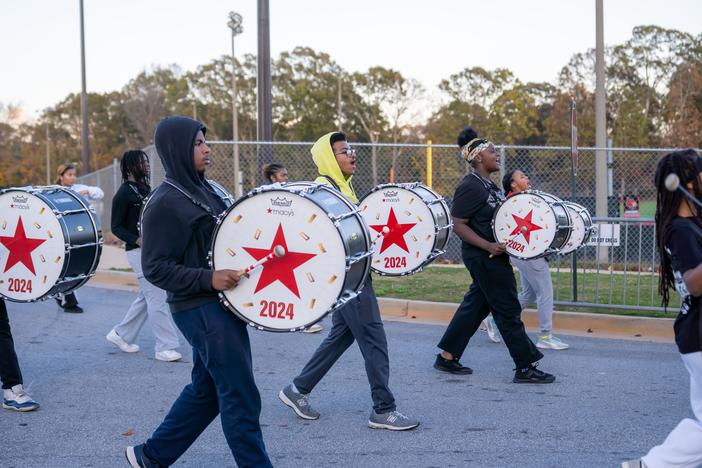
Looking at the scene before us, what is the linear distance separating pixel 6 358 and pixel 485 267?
12.0 feet

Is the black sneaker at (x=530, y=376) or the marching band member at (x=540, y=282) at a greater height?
the marching band member at (x=540, y=282)

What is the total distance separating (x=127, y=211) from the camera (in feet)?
25.1

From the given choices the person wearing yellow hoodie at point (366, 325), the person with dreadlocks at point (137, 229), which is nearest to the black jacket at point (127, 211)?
the person with dreadlocks at point (137, 229)

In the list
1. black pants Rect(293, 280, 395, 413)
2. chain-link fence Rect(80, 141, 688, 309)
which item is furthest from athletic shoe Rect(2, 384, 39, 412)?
chain-link fence Rect(80, 141, 688, 309)

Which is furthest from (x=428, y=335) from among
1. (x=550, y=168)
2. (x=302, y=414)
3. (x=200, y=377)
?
(x=550, y=168)

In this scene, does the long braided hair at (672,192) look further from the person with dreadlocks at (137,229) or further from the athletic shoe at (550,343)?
the person with dreadlocks at (137,229)

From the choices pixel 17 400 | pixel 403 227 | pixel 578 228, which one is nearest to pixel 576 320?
pixel 578 228

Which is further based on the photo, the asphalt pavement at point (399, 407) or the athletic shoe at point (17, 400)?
the athletic shoe at point (17, 400)

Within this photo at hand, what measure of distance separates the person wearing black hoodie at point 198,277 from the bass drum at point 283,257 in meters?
0.10

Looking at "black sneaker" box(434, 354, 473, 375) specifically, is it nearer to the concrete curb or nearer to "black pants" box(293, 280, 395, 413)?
"black pants" box(293, 280, 395, 413)

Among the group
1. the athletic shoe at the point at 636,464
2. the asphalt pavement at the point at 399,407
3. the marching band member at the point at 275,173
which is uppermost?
the marching band member at the point at 275,173

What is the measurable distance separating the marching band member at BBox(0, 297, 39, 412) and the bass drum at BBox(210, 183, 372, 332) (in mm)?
2763

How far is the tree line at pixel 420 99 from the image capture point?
52594mm

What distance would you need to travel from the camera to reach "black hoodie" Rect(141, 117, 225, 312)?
3818 mm
